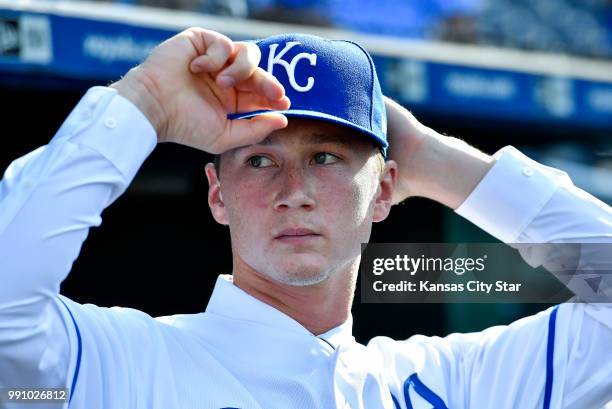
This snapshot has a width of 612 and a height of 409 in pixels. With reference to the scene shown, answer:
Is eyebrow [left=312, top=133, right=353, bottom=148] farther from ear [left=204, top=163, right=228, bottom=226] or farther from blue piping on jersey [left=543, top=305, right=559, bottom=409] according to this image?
blue piping on jersey [left=543, top=305, right=559, bottom=409]

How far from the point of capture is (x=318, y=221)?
201 cm

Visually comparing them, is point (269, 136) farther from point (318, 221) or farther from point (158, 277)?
point (158, 277)

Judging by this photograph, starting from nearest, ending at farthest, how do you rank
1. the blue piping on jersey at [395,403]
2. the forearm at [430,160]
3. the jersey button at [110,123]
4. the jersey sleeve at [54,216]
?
the jersey sleeve at [54,216] → the jersey button at [110,123] → the blue piping on jersey at [395,403] → the forearm at [430,160]

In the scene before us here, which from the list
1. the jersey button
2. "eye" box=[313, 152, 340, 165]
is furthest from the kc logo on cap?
the jersey button

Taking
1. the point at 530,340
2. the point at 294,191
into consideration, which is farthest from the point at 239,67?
the point at 530,340

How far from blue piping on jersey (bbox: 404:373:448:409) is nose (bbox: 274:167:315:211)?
0.47m

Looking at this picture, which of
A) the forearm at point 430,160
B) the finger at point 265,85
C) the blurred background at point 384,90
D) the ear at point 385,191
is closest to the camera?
the finger at point 265,85

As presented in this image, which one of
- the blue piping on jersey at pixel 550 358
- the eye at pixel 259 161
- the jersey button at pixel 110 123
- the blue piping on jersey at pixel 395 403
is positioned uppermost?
the jersey button at pixel 110 123

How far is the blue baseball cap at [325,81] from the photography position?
207cm

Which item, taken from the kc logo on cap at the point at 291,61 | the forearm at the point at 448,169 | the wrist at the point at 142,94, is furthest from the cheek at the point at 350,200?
Answer: the wrist at the point at 142,94

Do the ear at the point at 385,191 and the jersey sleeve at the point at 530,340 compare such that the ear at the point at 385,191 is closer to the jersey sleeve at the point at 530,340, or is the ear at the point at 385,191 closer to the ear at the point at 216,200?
the jersey sleeve at the point at 530,340

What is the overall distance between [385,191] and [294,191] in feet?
1.27

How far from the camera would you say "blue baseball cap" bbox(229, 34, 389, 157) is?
2.07 meters

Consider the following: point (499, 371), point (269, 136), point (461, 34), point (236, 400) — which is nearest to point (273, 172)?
point (269, 136)
